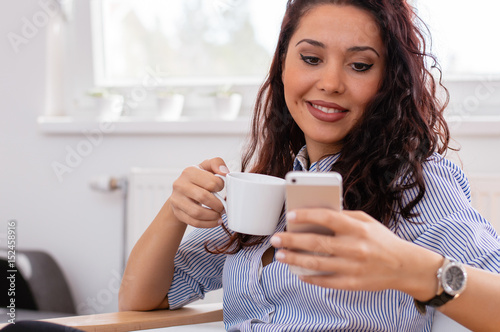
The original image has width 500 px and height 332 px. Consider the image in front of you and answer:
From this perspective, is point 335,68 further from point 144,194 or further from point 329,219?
point 144,194

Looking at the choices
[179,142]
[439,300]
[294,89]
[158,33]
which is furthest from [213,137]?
[439,300]

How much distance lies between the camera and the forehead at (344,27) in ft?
2.96

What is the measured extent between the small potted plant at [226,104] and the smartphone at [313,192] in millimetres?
1265

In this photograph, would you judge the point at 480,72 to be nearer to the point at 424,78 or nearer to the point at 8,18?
the point at 424,78

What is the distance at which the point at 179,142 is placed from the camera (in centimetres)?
182

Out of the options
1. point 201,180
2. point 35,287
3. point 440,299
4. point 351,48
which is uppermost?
point 351,48

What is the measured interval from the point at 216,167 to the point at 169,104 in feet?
3.25

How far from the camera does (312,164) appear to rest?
1.01 metres

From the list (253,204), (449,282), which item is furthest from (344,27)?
(449,282)

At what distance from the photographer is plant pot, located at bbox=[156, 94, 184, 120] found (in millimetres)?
1842

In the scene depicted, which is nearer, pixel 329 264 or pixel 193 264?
pixel 329 264

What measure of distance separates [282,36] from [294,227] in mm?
598

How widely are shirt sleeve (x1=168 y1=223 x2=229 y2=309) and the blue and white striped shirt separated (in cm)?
10

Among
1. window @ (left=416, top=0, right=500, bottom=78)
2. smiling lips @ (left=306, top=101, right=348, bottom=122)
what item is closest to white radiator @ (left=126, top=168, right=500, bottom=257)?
smiling lips @ (left=306, top=101, right=348, bottom=122)
